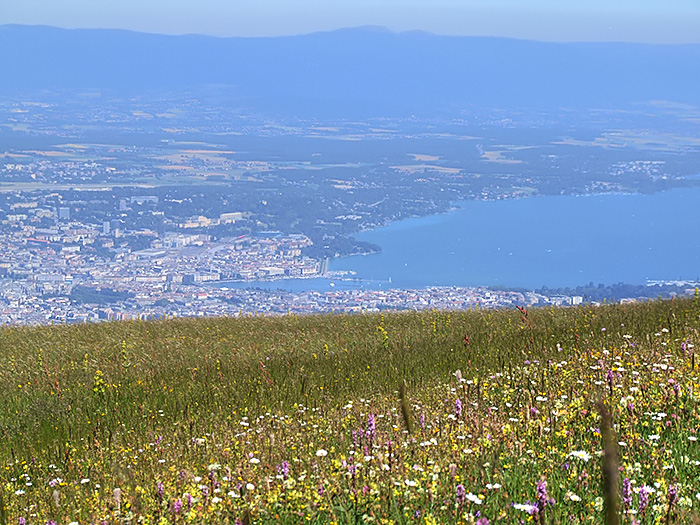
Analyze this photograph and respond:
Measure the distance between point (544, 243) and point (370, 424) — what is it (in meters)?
153

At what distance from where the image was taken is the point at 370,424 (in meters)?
4.02

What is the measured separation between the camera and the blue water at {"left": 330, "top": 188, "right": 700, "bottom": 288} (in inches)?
4870

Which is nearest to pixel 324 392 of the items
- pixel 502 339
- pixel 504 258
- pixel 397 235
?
pixel 502 339

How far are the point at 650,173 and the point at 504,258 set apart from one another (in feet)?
268

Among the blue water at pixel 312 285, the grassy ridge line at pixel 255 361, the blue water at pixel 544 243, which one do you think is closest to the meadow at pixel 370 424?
the grassy ridge line at pixel 255 361

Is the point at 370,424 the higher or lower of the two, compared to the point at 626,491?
lower

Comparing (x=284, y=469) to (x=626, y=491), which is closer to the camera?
(x=626, y=491)

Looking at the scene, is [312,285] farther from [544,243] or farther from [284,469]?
[284,469]

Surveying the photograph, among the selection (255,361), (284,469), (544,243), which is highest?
(284,469)

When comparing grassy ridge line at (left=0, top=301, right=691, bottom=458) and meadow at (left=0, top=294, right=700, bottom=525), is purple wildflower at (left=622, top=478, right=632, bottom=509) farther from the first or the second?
grassy ridge line at (left=0, top=301, right=691, bottom=458)

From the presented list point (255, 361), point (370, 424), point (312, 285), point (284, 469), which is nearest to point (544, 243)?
point (312, 285)

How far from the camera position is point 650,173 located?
19975cm

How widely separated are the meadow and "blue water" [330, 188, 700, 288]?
104284 mm

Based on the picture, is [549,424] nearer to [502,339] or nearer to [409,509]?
[409,509]
